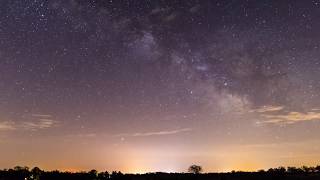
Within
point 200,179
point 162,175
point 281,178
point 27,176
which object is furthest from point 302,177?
point 27,176

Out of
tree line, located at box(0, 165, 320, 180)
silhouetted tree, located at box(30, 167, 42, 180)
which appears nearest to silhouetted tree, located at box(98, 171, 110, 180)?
tree line, located at box(0, 165, 320, 180)

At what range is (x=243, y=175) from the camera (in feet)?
219

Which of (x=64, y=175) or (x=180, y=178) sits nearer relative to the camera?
(x=180, y=178)

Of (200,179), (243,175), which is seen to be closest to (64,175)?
(200,179)

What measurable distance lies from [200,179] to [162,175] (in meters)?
8.79

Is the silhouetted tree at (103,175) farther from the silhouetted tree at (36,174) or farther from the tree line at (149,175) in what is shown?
the silhouetted tree at (36,174)

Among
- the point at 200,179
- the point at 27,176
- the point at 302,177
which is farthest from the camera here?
the point at 27,176

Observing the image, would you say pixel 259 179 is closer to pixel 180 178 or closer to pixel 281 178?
pixel 281 178

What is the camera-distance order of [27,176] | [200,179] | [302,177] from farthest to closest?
1. [27,176]
2. [200,179]
3. [302,177]

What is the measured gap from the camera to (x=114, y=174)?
240 feet

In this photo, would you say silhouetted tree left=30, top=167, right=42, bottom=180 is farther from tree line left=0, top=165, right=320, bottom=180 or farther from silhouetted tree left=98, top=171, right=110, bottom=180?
silhouetted tree left=98, top=171, right=110, bottom=180

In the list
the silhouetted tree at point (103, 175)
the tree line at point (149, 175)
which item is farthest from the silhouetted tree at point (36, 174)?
the silhouetted tree at point (103, 175)

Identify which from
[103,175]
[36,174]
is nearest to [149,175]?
[103,175]

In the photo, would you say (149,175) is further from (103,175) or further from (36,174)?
(36,174)
